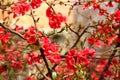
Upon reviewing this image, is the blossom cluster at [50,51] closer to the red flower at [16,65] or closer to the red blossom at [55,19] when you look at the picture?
the red blossom at [55,19]

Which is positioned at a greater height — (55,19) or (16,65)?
(55,19)

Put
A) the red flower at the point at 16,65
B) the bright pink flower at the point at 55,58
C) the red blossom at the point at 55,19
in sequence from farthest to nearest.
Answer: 1. the red flower at the point at 16,65
2. the red blossom at the point at 55,19
3. the bright pink flower at the point at 55,58

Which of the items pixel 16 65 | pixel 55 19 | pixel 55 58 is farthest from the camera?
pixel 16 65

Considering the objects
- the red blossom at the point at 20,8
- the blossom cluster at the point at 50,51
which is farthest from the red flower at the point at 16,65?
the blossom cluster at the point at 50,51

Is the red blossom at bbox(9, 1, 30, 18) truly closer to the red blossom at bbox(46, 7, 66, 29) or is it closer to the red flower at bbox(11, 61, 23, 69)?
the red blossom at bbox(46, 7, 66, 29)

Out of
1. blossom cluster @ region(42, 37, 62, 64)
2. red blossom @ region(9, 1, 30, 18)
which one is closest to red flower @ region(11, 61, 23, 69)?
red blossom @ region(9, 1, 30, 18)

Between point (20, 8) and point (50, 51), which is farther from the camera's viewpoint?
point (20, 8)

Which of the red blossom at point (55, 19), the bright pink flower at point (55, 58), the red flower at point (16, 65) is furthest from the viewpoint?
the red flower at point (16, 65)

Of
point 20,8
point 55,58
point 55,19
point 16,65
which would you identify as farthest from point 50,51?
point 16,65

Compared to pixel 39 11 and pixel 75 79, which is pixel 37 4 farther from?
pixel 39 11

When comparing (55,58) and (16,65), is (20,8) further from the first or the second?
(16,65)

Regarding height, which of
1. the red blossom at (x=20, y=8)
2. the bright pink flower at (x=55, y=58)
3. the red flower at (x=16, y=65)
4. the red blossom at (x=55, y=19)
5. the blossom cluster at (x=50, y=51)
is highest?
the red blossom at (x=20, y=8)

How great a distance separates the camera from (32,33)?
9.37ft

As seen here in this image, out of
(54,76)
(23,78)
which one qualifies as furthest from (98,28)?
(23,78)
